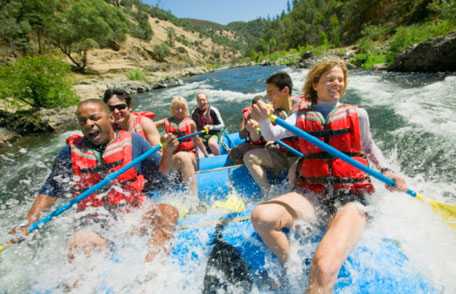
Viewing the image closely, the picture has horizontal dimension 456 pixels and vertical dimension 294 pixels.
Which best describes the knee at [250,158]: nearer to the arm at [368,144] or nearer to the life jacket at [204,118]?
the arm at [368,144]

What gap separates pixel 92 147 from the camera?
2311mm

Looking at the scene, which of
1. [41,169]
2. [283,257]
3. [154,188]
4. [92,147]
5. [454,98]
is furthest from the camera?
[454,98]

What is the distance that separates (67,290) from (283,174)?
6.80ft

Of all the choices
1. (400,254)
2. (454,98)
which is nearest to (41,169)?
(400,254)

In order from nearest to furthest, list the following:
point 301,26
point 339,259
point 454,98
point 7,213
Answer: point 339,259 → point 7,213 → point 454,98 → point 301,26

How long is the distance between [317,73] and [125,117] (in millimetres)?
2241

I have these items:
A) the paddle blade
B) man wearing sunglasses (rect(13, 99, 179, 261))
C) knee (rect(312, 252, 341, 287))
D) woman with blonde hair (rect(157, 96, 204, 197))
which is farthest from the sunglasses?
the paddle blade

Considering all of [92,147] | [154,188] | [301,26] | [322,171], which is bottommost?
[154,188]

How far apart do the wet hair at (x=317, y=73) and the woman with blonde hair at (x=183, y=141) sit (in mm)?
1712

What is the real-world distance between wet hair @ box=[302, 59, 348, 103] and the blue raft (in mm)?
1041

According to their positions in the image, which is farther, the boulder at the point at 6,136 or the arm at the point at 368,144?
the boulder at the point at 6,136

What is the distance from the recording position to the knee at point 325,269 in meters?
1.50

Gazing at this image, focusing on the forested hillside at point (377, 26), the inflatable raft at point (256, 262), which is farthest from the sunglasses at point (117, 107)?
the forested hillside at point (377, 26)

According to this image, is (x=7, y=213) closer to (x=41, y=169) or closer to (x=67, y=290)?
(x=41, y=169)
